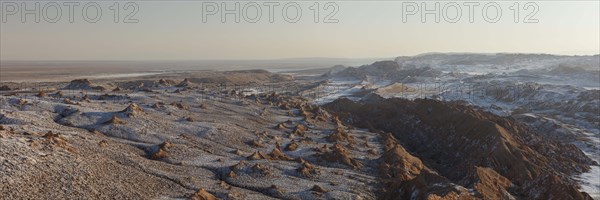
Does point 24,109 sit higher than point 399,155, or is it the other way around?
point 24,109

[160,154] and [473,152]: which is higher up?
[160,154]

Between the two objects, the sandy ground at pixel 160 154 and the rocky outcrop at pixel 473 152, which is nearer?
the sandy ground at pixel 160 154

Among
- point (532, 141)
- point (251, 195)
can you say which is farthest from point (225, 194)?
point (532, 141)

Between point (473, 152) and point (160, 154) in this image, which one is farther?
point (473, 152)

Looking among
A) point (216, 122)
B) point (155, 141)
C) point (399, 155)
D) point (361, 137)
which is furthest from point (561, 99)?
point (155, 141)

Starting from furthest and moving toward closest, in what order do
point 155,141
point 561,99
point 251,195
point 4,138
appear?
point 561,99 < point 155,141 < point 251,195 < point 4,138

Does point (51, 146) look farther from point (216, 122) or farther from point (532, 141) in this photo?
point (532, 141)

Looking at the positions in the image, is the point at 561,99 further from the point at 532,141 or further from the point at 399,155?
the point at 399,155

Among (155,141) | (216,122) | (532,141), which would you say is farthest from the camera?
(532,141)

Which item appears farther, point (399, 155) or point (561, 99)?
point (561, 99)

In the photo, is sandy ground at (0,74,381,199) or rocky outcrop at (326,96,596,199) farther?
rocky outcrop at (326,96,596,199)
